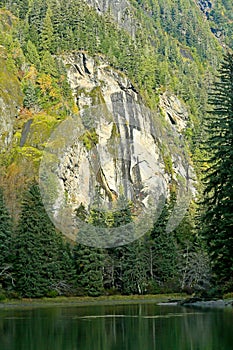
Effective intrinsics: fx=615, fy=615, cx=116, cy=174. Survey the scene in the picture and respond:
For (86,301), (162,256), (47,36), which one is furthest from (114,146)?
(86,301)

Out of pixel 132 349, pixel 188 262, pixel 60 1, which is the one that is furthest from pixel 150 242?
pixel 60 1

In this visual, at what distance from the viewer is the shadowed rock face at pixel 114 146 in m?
88.2

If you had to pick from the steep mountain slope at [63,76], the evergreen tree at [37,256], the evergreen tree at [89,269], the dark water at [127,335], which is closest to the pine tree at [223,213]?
the dark water at [127,335]

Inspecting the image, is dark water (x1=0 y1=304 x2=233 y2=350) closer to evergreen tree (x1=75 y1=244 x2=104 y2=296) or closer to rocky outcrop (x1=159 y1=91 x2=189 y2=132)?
evergreen tree (x1=75 y1=244 x2=104 y2=296)

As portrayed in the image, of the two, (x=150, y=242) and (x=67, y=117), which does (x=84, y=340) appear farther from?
(x=67, y=117)

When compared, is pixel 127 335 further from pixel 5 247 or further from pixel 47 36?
pixel 47 36

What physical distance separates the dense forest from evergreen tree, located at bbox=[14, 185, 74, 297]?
0.09m

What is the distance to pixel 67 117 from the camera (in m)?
91.4

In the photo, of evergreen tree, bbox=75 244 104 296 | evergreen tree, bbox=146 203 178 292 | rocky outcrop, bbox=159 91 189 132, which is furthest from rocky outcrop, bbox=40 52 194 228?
evergreen tree, bbox=75 244 104 296

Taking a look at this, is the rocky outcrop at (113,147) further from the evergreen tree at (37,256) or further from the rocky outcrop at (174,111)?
the evergreen tree at (37,256)

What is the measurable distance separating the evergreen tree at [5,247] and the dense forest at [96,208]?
0.11 m

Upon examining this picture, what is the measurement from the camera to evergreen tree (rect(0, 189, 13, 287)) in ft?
170

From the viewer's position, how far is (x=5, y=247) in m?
52.7

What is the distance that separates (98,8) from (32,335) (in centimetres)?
14837
